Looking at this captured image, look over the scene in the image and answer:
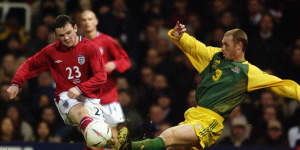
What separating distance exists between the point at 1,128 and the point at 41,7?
3.22m

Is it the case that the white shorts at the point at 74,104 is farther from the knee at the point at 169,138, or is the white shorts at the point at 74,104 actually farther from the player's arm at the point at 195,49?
the player's arm at the point at 195,49

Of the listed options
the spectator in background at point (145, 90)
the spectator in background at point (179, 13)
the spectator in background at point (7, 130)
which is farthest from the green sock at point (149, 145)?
the spectator in background at point (179, 13)

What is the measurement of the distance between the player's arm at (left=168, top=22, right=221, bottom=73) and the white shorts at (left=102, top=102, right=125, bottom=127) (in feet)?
6.13

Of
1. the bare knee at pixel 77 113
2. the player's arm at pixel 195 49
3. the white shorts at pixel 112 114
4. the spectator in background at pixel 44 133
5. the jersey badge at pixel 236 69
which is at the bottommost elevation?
the spectator in background at pixel 44 133

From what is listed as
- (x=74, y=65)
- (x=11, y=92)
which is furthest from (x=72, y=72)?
(x=11, y=92)

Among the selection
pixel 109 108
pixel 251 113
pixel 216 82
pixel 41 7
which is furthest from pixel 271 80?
pixel 41 7

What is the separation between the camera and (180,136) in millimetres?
6578

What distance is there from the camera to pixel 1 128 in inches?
391

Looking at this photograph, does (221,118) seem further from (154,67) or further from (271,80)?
(154,67)

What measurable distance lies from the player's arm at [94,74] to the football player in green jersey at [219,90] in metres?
0.87

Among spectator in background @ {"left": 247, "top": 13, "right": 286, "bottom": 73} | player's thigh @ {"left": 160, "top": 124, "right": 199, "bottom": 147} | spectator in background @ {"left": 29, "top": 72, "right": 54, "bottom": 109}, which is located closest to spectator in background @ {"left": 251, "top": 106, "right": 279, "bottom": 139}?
spectator in background @ {"left": 247, "top": 13, "right": 286, "bottom": 73}

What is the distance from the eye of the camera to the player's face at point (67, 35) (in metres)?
7.04

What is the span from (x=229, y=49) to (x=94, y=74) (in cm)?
162

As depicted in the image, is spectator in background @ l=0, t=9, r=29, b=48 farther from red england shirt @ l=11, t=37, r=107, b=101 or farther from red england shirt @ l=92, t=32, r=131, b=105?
red england shirt @ l=11, t=37, r=107, b=101
